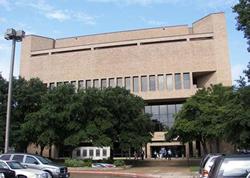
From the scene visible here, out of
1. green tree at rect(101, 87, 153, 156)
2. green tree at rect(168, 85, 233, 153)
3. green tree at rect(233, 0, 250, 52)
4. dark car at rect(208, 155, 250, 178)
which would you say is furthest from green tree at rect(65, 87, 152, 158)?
dark car at rect(208, 155, 250, 178)

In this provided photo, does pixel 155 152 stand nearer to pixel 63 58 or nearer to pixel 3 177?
pixel 63 58

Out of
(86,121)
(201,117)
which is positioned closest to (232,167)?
(86,121)

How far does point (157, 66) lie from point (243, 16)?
2181 inches

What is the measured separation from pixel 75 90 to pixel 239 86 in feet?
91.0

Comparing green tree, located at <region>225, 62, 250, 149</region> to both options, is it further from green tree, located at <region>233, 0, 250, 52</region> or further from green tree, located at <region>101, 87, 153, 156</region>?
green tree, located at <region>101, 87, 153, 156</region>

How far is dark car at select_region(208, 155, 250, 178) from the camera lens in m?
8.28

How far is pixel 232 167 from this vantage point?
8391mm

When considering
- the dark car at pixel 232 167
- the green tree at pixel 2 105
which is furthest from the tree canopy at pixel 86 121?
the dark car at pixel 232 167

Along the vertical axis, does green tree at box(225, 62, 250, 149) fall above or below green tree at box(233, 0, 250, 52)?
below

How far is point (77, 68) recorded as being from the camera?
84812 mm

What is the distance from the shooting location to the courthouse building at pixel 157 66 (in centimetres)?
7788

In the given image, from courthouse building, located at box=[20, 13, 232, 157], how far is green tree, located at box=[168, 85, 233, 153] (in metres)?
23.9

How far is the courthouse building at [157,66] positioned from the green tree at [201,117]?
23.9 m

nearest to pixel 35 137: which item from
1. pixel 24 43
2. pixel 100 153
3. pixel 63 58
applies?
pixel 100 153
